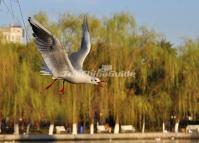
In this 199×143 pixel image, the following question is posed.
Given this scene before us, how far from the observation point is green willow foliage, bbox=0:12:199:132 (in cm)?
2452

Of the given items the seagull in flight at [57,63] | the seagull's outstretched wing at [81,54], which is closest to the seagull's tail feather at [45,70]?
Answer: the seagull in flight at [57,63]

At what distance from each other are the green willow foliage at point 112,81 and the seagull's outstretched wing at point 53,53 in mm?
14802

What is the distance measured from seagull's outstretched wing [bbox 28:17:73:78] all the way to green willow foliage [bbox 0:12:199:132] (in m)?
14.8

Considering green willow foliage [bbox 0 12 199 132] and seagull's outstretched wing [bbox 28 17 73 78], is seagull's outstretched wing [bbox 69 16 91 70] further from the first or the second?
green willow foliage [bbox 0 12 199 132]

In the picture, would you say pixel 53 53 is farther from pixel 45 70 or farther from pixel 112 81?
pixel 112 81

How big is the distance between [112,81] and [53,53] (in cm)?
1673

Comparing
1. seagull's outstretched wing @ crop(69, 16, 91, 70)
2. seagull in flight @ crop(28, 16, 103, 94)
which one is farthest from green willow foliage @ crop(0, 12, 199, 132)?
seagull in flight @ crop(28, 16, 103, 94)

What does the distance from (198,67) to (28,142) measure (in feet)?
28.3

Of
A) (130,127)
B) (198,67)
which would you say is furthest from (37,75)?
(198,67)

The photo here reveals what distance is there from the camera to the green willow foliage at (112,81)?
24516 mm

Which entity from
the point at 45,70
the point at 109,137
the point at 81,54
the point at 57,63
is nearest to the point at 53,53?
the point at 57,63

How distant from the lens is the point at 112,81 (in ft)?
85.0

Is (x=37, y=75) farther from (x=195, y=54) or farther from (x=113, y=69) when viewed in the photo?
(x=195, y=54)

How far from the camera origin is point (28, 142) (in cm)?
2384
